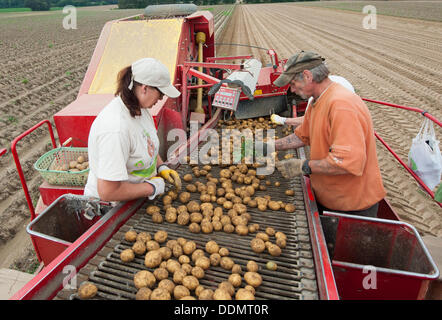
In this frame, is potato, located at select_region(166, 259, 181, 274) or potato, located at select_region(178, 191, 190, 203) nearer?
potato, located at select_region(166, 259, 181, 274)

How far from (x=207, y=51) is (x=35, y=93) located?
564cm

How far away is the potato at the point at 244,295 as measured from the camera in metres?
1.79

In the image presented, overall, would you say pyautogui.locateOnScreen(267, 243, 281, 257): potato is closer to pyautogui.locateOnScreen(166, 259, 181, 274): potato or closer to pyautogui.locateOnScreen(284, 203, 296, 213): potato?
pyautogui.locateOnScreen(284, 203, 296, 213): potato

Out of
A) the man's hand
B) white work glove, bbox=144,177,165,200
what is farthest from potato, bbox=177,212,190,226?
the man's hand

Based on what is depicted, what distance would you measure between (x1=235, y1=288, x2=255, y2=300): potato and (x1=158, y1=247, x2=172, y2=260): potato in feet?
1.96

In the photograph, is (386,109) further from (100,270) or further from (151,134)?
(100,270)

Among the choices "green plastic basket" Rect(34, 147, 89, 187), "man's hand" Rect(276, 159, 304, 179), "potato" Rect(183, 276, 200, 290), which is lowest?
"green plastic basket" Rect(34, 147, 89, 187)

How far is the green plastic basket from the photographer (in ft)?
10.7

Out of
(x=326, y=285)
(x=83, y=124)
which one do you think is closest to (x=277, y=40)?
(x=83, y=124)

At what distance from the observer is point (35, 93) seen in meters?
9.20

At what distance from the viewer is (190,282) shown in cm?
189

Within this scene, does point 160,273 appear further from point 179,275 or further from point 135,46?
point 135,46

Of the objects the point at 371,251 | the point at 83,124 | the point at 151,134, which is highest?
the point at 151,134

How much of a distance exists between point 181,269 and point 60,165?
2443 millimetres
